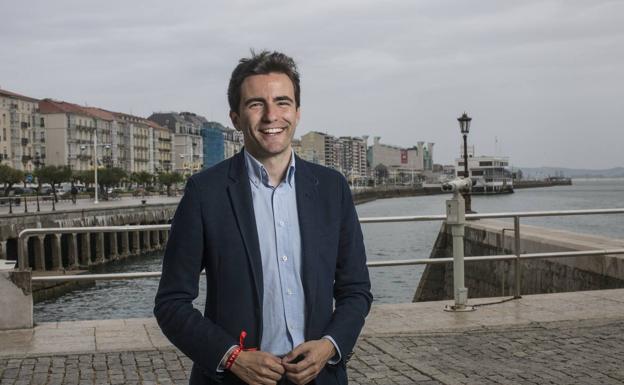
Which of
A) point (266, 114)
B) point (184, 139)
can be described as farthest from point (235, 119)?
point (184, 139)

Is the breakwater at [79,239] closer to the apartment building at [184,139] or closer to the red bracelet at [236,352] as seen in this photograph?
the red bracelet at [236,352]

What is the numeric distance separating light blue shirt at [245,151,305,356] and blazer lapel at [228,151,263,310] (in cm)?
3

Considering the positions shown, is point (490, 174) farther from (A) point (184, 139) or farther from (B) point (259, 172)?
(B) point (259, 172)

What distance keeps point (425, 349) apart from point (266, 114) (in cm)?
412

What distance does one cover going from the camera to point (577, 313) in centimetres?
726

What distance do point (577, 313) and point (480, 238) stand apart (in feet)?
24.5

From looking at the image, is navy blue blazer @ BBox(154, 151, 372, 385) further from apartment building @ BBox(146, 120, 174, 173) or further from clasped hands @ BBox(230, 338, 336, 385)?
apartment building @ BBox(146, 120, 174, 173)

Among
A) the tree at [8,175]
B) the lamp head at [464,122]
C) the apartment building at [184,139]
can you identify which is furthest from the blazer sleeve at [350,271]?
the apartment building at [184,139]

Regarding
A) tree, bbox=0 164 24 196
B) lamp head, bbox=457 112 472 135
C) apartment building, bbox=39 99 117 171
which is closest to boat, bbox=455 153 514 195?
apartment building, bbox=39 99 117 171

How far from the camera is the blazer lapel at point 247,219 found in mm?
2230

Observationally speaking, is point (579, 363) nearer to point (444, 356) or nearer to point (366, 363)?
point (444, 356)

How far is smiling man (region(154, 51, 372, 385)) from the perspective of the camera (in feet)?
7.29

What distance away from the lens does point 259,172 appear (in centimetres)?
235

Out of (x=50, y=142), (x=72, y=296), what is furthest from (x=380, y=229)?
(x=50, y=142)
